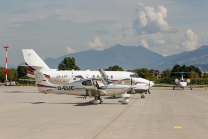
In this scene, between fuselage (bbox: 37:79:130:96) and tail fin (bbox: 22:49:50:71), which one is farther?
tail fin (bbox: 22:49:50:71)

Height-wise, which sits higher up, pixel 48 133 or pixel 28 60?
pixel 28 60

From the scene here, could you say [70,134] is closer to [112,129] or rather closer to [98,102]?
[112,129]

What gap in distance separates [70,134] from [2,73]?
10054 centimetres

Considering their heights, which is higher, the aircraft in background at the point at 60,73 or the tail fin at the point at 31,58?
the tail fin at the point at 31,58

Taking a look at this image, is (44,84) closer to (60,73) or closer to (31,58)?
(60,73)

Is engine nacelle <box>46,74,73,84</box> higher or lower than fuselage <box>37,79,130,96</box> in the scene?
higher

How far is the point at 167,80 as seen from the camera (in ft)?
231

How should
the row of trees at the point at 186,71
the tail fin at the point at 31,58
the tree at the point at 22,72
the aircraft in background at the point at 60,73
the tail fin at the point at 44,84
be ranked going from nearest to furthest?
the tail fin at the point at 44,84 < the aircraft in background at the point at 60,73 < the tail fin at the point at 31,58 < the row of trees at the point at 186,71 < the tree at the point at 22,72

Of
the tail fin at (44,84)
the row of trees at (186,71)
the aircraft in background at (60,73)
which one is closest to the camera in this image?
the tail fin at (44,84)

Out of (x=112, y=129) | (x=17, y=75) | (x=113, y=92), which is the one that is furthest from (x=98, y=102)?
(x=17, y=75)

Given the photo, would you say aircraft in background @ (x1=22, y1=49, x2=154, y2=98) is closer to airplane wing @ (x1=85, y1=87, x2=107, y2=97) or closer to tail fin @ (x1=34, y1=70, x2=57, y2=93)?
tail fin @ (x1=34, y1=70, x2=57, y2=93)

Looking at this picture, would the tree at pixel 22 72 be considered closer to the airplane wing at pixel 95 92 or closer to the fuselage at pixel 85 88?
the fuselage at pixel 85 88

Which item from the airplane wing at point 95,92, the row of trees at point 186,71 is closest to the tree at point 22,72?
the row of trees at point 186,71

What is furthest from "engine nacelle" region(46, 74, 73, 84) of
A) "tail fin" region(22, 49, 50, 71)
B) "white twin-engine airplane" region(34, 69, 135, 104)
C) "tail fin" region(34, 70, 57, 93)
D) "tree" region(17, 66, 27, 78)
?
"tree" region(17, 66, 27, 78)
